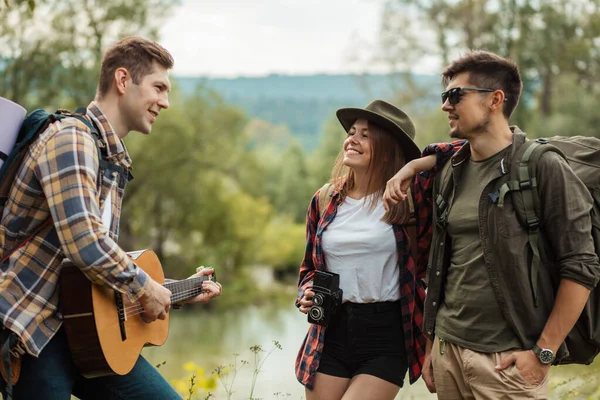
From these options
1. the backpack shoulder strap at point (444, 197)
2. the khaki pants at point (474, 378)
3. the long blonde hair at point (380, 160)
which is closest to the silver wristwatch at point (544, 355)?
the khaki pants at point (474, 378)

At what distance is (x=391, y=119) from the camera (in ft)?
12.2

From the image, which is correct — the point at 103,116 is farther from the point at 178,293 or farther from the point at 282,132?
the point at 282,132

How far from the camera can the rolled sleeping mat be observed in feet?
9.07

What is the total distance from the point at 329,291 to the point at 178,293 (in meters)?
0.67

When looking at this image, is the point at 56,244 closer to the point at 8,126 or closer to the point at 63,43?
the point at 8,126

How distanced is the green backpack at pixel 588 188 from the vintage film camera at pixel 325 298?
2.99 ft

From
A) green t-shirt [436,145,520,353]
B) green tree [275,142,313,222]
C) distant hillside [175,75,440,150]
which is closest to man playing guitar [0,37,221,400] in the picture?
green t-shirt [436,145,520,353]

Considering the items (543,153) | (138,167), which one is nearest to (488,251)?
(543,153)

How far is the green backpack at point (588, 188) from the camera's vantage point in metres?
2.95

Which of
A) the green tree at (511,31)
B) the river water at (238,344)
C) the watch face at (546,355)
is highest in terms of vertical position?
the green tree at (511,31)

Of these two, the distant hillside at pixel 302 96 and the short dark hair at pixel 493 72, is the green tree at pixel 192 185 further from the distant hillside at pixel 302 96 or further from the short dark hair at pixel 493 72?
the short dark hair at pixel 493 72

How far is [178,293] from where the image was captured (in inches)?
135

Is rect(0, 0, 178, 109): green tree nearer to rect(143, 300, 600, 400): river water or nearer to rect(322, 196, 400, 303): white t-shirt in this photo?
rect(143, 300, 600, 400): river water

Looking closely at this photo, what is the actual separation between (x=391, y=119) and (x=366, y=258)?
67 cm
